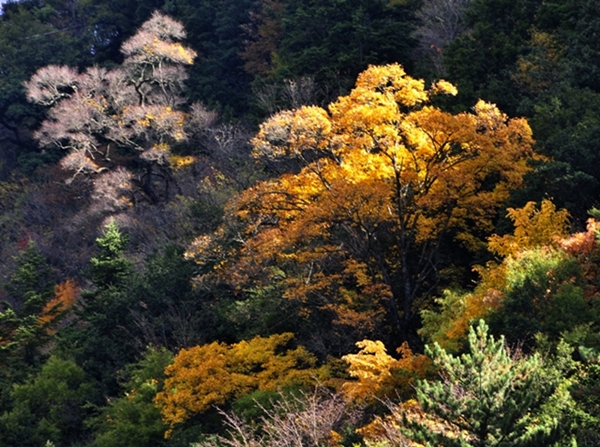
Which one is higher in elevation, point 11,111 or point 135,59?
point 135,59

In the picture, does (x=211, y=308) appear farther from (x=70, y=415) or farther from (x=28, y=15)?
(x=28, y=15)

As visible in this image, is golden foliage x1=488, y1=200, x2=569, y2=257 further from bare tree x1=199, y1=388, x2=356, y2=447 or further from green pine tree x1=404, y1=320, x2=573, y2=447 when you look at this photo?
green pine tree x1=404, y1=320, x2=573, y2=447

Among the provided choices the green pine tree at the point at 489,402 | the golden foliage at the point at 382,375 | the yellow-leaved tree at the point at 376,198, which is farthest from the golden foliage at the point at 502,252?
the green pine tree at the point at 489,402

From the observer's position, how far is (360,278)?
21672mm

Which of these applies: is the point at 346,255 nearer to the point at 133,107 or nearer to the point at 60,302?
the point at 60,302

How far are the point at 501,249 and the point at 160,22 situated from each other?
2822cm

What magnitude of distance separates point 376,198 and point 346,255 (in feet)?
11.3

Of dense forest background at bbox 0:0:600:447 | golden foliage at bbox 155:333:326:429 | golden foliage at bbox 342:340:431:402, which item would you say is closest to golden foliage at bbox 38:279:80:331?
dense forest background at bbox 0:0:600:447

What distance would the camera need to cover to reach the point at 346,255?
23.3m

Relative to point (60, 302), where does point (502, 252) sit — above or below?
above

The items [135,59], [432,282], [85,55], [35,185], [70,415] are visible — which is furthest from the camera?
[85,55]

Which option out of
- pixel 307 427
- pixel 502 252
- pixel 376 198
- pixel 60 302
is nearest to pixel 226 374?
pixel 307 427

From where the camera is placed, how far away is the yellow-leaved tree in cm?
2050

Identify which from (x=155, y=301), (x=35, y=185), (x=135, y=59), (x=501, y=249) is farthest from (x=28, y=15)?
(x=501, y=249)
